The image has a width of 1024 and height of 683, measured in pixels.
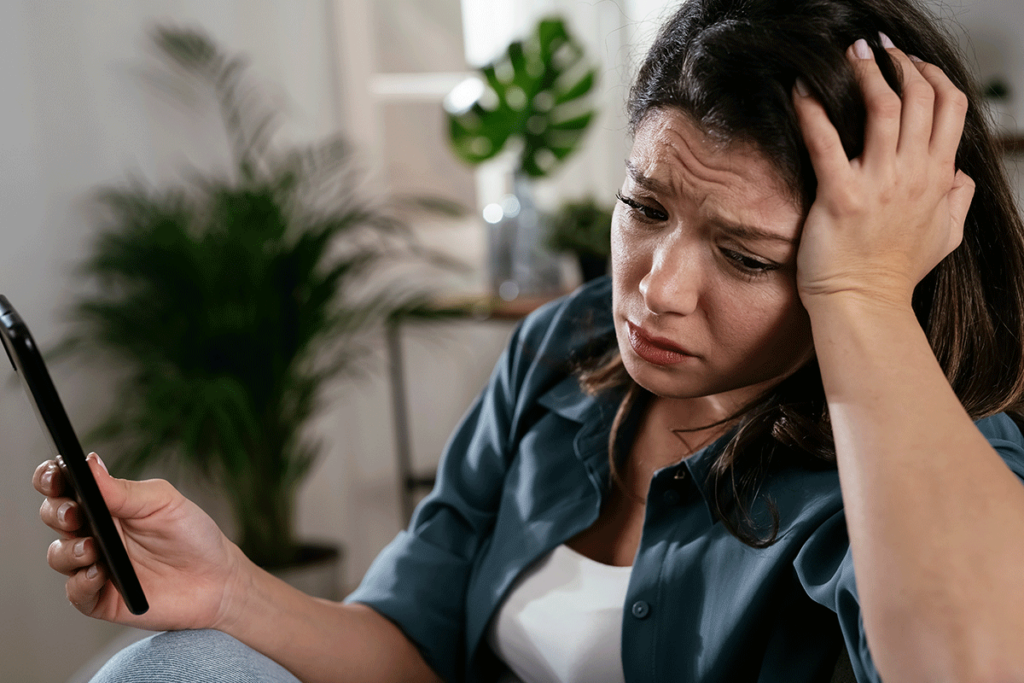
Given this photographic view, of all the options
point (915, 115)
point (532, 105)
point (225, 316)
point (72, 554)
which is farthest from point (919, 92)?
point (532, 105)

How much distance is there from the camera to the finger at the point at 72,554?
77 centimetres

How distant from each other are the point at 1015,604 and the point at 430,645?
64cm

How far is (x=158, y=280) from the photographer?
2020 millimetres

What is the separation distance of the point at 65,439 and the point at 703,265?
500mm

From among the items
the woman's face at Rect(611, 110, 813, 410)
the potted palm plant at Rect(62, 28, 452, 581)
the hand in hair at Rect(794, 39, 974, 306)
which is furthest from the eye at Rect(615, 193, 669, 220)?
the potted palm plant at Rect(62, 28, 452, 581)

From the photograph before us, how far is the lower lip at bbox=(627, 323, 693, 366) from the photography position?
2.67ft

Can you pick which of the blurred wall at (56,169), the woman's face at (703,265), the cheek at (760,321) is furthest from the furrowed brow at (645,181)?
the blurred wall at (56,169)

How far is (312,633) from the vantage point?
0.95 m

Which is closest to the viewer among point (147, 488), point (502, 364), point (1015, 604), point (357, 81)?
point (1015, 604)

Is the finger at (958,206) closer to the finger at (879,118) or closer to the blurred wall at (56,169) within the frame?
the finger at (879,118)

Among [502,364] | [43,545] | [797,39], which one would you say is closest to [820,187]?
[797,39]

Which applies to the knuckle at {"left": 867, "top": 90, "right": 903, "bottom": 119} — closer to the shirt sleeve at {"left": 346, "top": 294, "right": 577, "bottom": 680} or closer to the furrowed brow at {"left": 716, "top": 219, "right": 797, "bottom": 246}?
the furrowed brow at {"left": 716, "top": 219, "right": 797, "bottom": 246}

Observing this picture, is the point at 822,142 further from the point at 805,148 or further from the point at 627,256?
the point at 627,256

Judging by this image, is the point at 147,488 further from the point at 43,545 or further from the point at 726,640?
the point at 43,545
